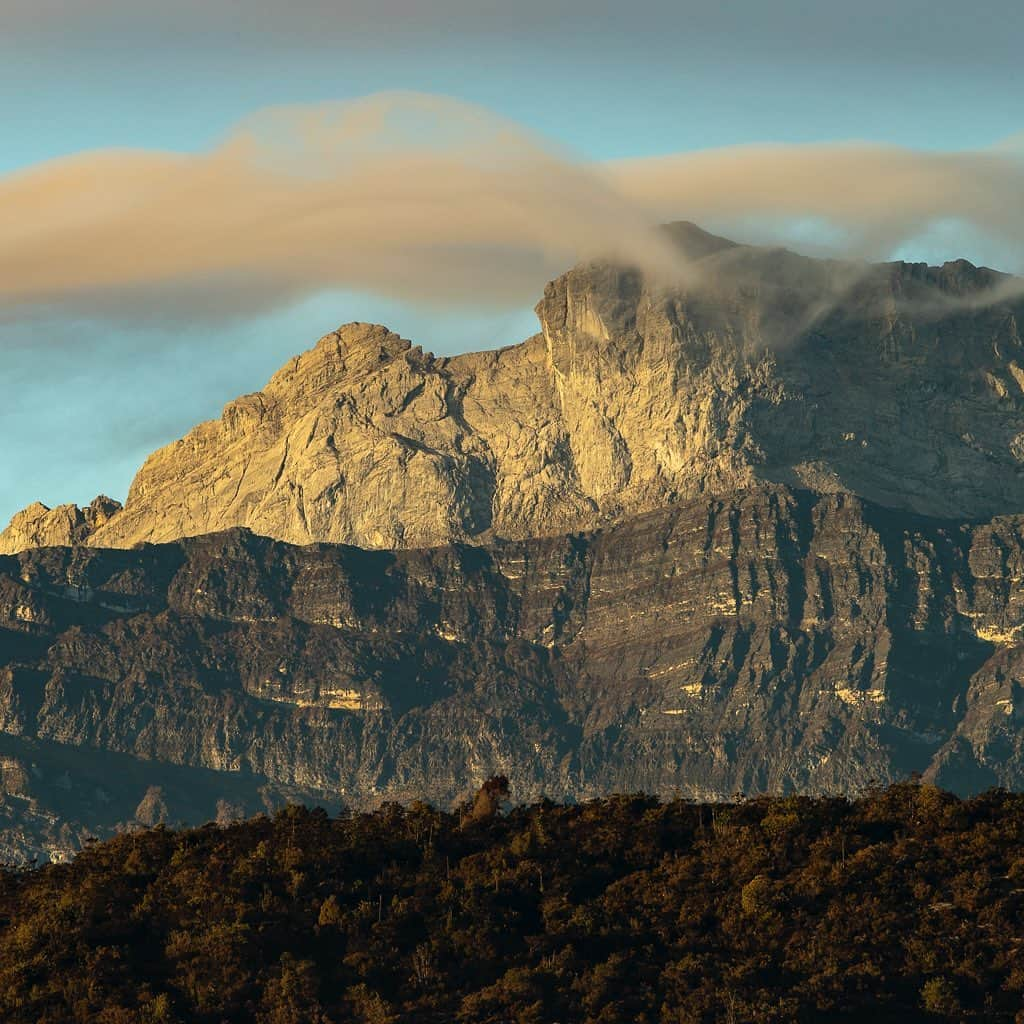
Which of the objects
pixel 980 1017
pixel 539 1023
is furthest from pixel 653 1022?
pixel 980 1017

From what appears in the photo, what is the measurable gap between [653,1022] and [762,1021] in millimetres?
9161

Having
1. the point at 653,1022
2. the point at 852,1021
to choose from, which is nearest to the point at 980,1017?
the point at 852,1021

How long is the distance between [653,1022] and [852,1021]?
44.9ft

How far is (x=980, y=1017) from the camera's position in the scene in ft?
652

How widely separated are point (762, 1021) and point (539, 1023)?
16.1m

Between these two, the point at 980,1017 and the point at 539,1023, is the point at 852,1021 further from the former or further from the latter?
the point at 539,1023

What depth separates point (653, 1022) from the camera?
19988 centimetres

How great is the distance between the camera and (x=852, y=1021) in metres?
199

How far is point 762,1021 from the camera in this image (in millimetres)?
194125

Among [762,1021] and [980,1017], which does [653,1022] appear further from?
[980,1017]

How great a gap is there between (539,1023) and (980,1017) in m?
30.4

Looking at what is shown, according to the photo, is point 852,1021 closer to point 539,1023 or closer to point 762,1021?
point 762,1021

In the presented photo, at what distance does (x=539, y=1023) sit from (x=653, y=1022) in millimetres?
7894

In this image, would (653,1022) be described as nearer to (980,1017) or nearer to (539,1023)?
(539,1023)
